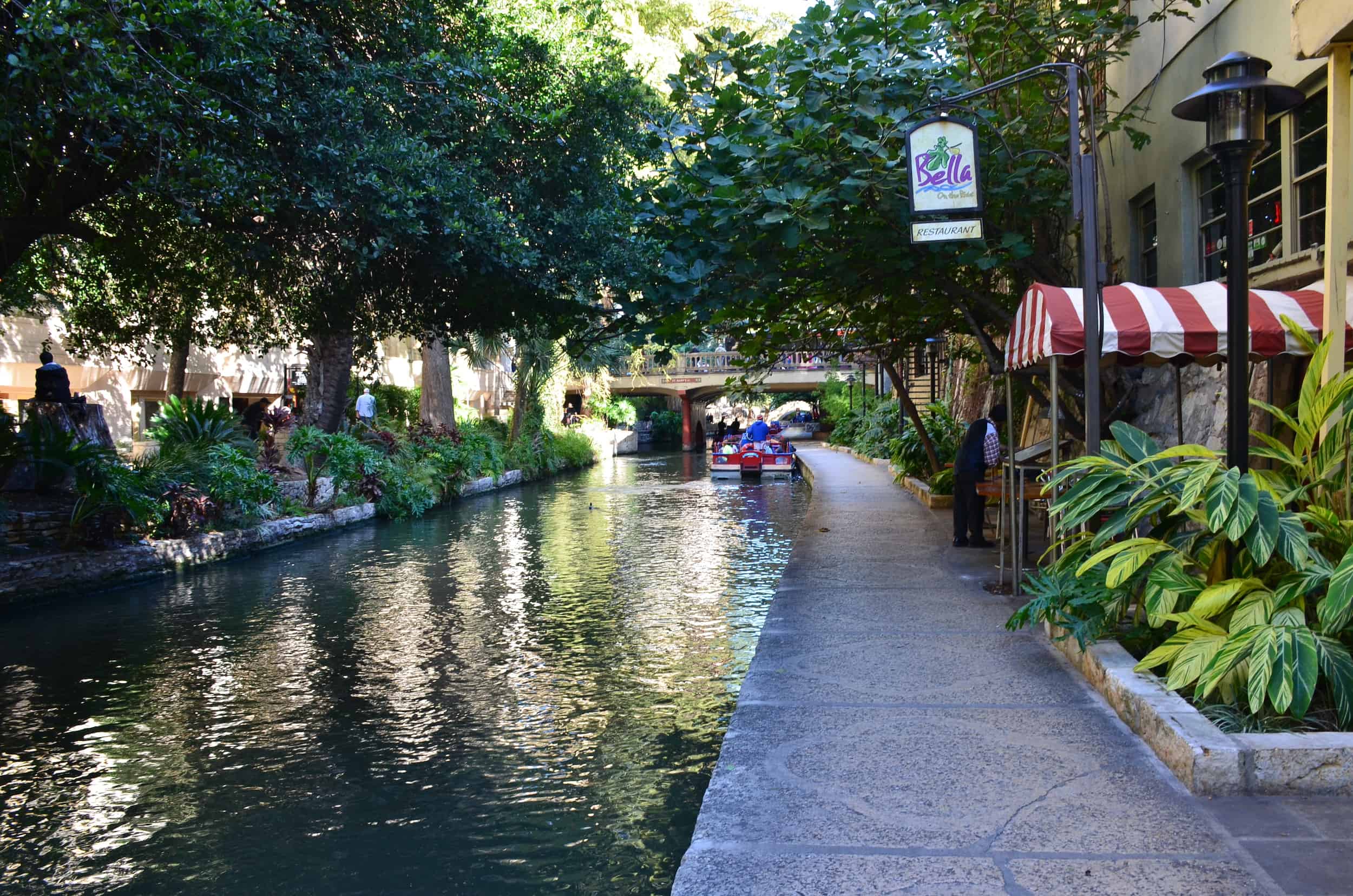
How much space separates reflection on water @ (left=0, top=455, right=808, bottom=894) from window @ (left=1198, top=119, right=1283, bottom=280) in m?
5.27

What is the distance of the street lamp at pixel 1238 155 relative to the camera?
5992 millimetres

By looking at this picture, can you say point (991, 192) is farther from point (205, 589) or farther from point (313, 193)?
point (205, 589)

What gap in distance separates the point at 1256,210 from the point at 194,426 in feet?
45.0

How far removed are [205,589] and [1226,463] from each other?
33.9 ft

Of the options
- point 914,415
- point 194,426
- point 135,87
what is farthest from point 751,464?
point 135,87

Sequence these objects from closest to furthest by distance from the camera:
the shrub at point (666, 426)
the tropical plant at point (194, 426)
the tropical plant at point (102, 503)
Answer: the tropical plant at point (102, 503)
the tropical plant at point (194, 426)
the shrub at point (666, 426)

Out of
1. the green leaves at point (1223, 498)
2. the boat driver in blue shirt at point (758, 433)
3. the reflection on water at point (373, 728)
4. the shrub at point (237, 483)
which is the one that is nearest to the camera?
the reflection on water at point (373, 728)

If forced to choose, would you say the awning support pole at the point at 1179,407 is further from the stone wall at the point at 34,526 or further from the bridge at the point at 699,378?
the bridge at the point at 699,378

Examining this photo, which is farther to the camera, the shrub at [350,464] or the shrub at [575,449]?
the shrub at [575,449]

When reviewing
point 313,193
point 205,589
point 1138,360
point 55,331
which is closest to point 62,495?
point 205,589

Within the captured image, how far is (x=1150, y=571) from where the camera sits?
6047 millimetres

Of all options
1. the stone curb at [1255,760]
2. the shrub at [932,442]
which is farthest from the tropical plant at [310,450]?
the stone curb at [1255,760]

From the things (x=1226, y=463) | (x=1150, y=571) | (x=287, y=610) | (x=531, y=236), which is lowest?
(x=287, y=610)

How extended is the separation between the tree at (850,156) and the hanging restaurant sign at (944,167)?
0.22m
